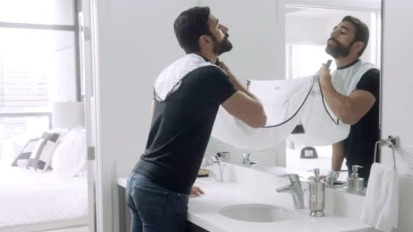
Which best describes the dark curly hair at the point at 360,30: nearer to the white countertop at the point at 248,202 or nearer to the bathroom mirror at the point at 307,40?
the bathroom mirror at the point at 307,40

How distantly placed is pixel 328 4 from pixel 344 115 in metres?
0.52

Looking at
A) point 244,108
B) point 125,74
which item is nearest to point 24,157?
point 125,74

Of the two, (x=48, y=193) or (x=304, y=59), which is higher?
(x=304, y=59)

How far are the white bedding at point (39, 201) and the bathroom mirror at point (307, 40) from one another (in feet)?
6.24

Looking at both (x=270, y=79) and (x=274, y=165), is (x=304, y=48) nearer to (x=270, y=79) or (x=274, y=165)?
(x=270, y=79)

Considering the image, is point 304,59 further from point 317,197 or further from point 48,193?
point 48,193

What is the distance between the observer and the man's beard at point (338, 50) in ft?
6.64

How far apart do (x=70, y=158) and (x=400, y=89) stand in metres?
3.40

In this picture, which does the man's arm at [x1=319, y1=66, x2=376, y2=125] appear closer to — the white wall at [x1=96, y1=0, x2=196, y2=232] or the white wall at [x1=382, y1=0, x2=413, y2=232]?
the white wall at [x1=382, y1=0, x2=413, y2=232]

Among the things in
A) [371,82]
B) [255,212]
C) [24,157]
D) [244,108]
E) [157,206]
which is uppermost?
[371,82]

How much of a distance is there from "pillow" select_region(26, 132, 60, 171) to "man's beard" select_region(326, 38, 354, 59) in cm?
328

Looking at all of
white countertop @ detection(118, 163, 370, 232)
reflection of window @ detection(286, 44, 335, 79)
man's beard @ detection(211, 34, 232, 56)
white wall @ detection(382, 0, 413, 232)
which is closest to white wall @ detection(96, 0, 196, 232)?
white countertop @ detection(118, 163, 370, 232)

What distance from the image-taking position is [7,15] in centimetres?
595

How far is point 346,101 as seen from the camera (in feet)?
6.53
